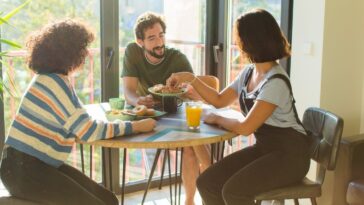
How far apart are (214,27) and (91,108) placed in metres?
1.60

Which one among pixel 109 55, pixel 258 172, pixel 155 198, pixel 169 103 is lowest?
pixel 155 198

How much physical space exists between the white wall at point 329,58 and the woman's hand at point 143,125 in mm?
1301

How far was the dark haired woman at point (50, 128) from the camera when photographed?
5.89 feet

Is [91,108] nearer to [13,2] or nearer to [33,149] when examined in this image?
[33,149]

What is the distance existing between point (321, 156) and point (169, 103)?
807 mm

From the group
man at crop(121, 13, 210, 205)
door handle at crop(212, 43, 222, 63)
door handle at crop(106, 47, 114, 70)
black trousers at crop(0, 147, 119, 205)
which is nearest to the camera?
black trousers at crop(0, 147, 119, 205)

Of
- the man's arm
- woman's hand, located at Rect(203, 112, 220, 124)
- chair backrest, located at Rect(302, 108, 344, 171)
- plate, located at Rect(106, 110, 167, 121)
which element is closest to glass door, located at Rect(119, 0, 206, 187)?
the man's arm

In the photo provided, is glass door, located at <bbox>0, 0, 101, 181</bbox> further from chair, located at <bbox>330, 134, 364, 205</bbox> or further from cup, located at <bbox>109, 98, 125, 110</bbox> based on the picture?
chair, located at <bbox>330, 134, 364, 205</bbox>

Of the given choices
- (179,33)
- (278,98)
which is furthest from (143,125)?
(179,33)

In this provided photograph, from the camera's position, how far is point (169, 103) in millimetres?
2385

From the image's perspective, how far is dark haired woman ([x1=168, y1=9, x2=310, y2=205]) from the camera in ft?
6.50

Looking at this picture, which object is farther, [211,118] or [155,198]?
[155,198]

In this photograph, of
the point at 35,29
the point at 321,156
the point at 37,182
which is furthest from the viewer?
the point at 35,29

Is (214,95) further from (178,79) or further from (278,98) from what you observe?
(278,98)
